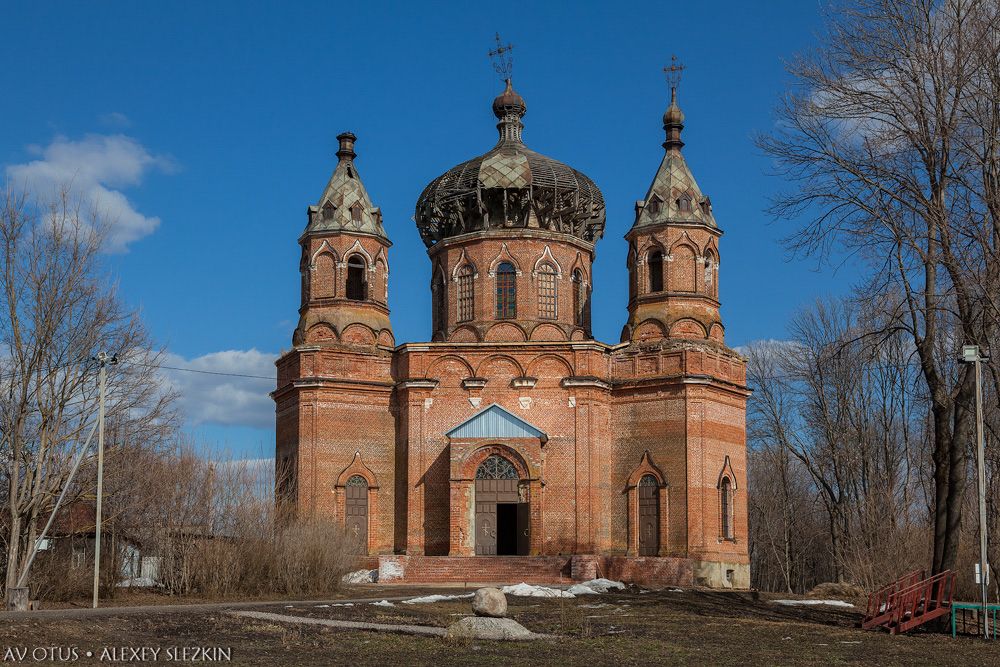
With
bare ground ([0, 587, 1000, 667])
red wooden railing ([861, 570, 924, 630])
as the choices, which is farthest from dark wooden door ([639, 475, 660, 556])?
red wooden railing ([861, 570, 924, 630])

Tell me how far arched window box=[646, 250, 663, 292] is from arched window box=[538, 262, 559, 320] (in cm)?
284

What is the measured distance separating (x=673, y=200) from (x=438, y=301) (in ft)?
25.6

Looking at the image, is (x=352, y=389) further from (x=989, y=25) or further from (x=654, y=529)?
(x=989, y=25)

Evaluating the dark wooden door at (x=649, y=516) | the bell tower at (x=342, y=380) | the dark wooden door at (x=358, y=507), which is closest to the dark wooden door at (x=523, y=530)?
the dark wooden door at (x=649, y=516)

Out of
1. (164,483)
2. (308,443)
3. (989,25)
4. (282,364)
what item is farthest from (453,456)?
(989,25)

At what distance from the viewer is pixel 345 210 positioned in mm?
35844

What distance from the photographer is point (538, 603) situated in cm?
2317

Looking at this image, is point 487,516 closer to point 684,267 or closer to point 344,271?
point 344,271

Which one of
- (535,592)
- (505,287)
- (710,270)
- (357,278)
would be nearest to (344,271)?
(357,278)

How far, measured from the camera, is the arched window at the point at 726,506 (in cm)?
3316

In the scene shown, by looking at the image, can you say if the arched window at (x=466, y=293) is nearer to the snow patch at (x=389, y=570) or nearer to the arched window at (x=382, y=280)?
the arched window at (x=382, y=280)

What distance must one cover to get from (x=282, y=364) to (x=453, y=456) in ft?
21.3

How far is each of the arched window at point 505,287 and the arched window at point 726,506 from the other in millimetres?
8011

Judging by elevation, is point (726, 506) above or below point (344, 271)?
below
